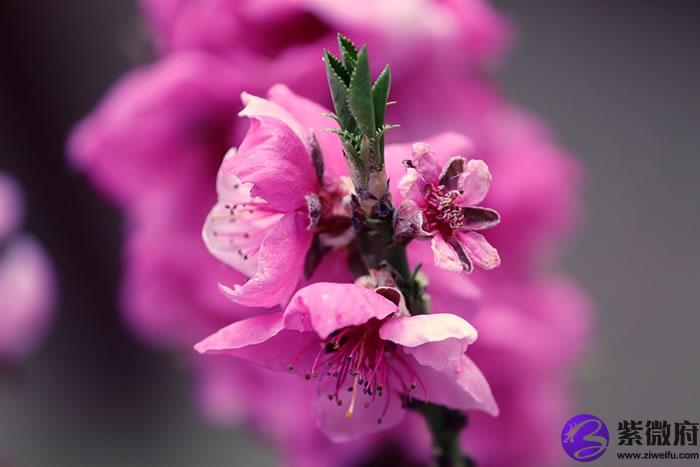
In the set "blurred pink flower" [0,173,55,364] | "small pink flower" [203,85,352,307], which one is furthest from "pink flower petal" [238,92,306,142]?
"blurred pink flower" [0,173,55,364]

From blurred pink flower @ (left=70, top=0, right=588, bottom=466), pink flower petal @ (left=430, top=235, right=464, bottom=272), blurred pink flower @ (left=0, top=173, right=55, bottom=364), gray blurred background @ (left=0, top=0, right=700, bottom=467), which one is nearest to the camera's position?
pink flower petal @ (left=430, top=235, right=464, bottom=272)

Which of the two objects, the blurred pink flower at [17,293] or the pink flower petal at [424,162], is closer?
the pink flower petal at [424,162]

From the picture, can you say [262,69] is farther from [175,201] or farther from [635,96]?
[635,96]

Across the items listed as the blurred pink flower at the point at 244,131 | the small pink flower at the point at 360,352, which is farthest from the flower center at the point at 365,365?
the blurred pink flower at the point at 244,131

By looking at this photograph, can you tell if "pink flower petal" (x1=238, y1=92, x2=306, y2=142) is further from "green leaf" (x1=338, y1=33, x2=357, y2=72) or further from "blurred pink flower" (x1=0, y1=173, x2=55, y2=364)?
"blurred pink flower" (x1=0, y1=173, x2=55, y2=364)

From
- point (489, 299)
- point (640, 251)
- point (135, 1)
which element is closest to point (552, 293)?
point (489, 299)

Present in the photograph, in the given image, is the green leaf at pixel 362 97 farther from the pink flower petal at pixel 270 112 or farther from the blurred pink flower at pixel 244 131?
the blurred pink flower at pixel 244 131
